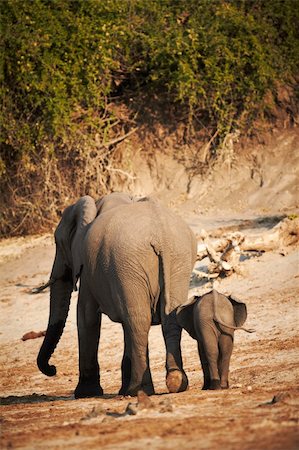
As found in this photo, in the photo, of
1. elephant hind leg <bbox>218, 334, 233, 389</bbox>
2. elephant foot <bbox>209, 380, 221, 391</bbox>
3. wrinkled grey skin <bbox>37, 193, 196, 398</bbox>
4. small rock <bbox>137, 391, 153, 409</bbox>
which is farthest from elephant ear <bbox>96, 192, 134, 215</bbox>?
small rock <bbox>137, 391, 153, 409</bbox>

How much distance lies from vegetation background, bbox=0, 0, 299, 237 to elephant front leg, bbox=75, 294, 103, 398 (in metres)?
11.7

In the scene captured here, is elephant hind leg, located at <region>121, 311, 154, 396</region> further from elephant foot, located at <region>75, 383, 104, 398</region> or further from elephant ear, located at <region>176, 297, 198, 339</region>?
elephant foot, located at <region>75, 383, 104, 398</region>

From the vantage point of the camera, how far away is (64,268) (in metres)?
11.8

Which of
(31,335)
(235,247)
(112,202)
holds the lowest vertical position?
(31,335)

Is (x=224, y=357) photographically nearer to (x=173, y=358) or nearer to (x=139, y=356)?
(x=173, y=358)

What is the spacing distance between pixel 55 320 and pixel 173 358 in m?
2.35

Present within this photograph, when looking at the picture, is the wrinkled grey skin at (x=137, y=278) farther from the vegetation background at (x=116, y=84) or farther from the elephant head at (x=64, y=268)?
the vegetation background at (x=116, y=84)


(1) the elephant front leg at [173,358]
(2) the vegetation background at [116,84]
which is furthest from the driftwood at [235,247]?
(2) the vegetation background at [116,84]

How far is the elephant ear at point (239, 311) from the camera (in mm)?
10164

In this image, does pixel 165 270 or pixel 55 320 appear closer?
pixel 165 270

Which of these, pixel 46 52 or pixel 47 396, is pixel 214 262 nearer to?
pixel 47 396

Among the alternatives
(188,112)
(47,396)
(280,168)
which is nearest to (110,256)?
(47,396)

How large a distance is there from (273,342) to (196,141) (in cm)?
1182

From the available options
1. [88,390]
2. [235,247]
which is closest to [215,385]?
[88,390]
